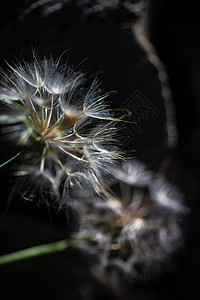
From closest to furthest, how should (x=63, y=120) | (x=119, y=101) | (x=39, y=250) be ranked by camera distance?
1. (x=63, y=120)
2. (x=119, y=101)
3. (x=39, y=250)

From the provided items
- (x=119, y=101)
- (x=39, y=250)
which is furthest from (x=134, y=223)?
(x=119, y=101)

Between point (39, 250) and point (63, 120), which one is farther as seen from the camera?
point (39, 250)

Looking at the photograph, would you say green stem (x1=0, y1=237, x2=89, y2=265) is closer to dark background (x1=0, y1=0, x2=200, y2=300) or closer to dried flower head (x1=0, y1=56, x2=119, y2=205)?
dark background (x1=0, y1=0, x2=200, y2=300)

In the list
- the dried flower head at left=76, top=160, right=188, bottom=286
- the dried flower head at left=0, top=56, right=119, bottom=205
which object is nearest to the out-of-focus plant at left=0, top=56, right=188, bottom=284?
the dried flower head at left=0, top=56, right=119, bottom=205

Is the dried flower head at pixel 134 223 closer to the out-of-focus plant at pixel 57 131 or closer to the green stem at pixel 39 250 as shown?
the green stem at pixel 39 250

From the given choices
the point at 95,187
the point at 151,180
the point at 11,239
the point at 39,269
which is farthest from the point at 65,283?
the point at 95,187

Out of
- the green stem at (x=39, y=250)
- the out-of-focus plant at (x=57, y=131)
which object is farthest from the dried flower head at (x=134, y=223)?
the out-of-focus plant at (x=57, y=131)

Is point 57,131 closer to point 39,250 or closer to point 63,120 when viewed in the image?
point 63,120

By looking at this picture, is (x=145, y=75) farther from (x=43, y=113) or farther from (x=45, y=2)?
(x=43, y=113)
